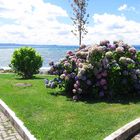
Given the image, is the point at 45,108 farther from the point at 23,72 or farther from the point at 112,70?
the point at 23,72

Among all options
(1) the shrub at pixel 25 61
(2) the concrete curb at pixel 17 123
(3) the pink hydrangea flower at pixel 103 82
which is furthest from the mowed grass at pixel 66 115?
(1) the shrub at pixel 25 61

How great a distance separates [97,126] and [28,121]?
199 cm

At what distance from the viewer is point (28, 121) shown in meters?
10.2

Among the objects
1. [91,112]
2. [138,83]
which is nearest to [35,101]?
[91,112]

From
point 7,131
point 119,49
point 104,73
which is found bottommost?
point 7,131

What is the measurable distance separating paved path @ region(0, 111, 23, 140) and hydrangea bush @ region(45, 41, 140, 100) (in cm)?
307

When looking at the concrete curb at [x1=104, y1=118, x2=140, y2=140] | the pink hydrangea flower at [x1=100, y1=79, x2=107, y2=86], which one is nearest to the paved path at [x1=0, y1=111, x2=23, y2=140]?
the concrete curb at [x1=104, y1=118, x2=140, y2=140]

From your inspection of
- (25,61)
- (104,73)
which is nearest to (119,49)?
(104,73)

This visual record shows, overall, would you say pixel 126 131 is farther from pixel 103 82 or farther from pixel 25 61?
pixel 25 61

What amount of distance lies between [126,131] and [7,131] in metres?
3.15

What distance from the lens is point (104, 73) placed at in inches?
517

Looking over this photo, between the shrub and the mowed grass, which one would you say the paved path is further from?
the shrub

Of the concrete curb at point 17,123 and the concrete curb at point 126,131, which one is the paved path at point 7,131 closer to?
the concrete curb at point 17,123

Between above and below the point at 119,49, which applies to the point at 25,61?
below
